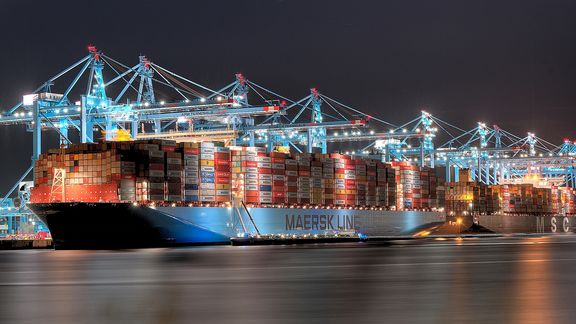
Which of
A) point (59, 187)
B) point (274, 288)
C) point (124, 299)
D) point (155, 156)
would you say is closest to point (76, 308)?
point (124, 299)

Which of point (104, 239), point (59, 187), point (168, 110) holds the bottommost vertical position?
point (104, 239)

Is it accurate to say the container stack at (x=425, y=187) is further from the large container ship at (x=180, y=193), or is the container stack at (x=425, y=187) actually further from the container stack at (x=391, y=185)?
the large container ship at (x=180, y=193)

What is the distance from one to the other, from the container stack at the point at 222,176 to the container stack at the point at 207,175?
425 millimetres

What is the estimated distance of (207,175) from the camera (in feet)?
193

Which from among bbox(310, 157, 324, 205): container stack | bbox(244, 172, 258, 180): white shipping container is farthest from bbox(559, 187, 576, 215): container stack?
bbox(244, 172, 258, 180): white shipping container

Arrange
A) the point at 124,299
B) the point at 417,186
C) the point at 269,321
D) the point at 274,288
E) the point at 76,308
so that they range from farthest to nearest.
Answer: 1. the point at 417,186
2. the point at 274,288
3. the point at 124,299
4. the point at 76,308
5. the point at 269,321

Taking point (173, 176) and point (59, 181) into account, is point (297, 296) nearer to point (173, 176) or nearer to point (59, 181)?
point (173, 176)

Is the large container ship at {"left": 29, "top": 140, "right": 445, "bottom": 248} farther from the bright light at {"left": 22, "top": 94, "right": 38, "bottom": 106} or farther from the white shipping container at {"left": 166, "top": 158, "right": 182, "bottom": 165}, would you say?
the bright light at {"left": 22, "top": 94, "right": 38, "bottom": 106}

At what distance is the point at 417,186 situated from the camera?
274 feet

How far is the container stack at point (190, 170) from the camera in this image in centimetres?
5678

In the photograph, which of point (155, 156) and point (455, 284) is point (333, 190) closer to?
point (155, 156)

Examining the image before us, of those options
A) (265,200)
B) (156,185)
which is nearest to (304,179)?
(265,200)

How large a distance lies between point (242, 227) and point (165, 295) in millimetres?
44227

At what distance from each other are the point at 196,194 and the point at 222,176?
305cm
